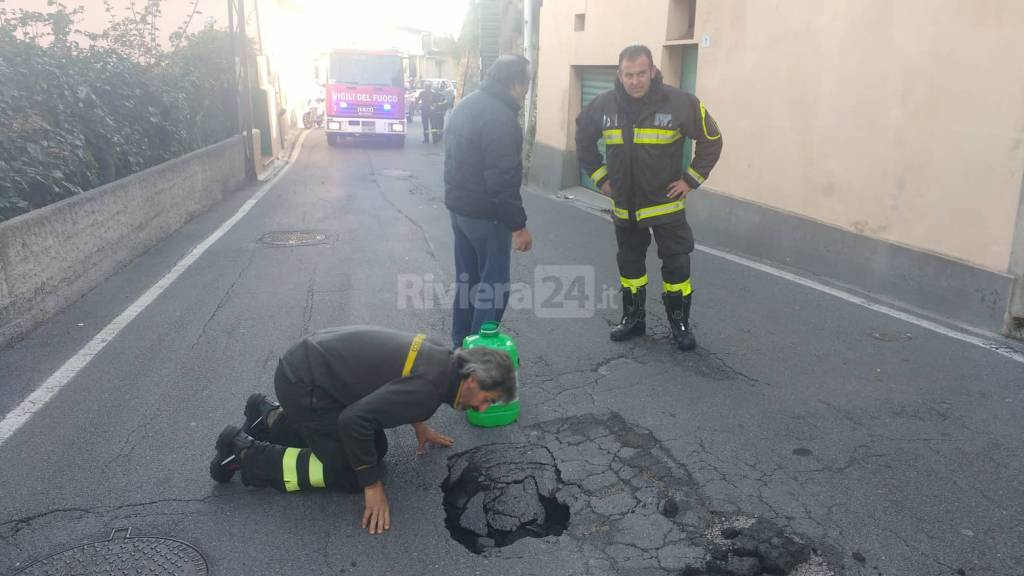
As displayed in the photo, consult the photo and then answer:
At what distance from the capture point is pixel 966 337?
19.5 feet

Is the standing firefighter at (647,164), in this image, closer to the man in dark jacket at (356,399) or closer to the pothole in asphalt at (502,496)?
the pothole in asphalt at (502,496)

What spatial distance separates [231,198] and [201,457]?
9854 mm

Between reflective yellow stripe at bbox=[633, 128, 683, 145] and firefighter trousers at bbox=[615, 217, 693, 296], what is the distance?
0.57m

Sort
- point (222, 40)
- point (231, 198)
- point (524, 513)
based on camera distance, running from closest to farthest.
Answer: point (524, 513)
point (231, 198)
point (222, 40)

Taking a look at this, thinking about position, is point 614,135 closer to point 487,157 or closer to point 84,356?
point 487,157

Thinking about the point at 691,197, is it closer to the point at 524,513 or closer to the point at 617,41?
the point at 617,41

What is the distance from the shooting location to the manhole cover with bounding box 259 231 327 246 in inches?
371

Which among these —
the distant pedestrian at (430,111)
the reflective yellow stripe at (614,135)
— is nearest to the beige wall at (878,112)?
the reflective yellow stripe at (614,135)

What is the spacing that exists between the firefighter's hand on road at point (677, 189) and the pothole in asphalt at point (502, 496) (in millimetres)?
2237

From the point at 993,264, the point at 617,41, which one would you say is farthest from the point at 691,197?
the point at 993,264

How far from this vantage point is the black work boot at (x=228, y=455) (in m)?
3.81

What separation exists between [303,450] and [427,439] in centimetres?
66
